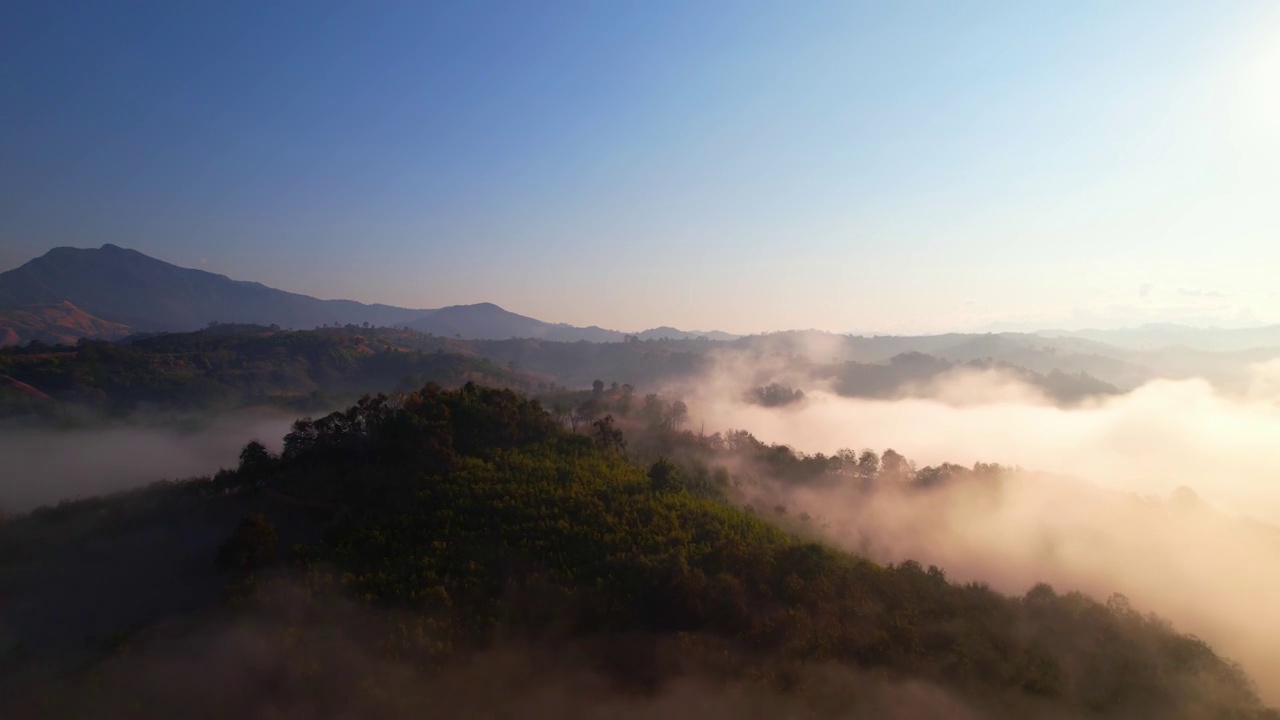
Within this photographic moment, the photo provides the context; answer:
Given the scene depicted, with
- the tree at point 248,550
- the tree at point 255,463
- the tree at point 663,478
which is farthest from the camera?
the tree at point 255,463

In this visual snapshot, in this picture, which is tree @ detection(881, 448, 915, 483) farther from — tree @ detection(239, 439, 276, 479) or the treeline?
the treeline

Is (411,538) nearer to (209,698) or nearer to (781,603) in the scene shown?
(209,698)

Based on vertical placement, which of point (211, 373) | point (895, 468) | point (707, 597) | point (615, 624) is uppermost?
point (211, 373)

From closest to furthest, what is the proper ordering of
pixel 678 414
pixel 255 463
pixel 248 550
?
pixel 248 550, pixel 255 463, pixel 678 414

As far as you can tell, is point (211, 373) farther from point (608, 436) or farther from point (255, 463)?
point (608, 436)

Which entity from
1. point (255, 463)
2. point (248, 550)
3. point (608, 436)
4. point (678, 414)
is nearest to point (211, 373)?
point (678, 414)

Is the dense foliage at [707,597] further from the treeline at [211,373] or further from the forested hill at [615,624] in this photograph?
Answer: the treeline at [211,373]

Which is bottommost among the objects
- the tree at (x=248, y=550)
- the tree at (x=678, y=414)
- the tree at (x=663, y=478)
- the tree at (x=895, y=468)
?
the tree at (x=895, y=468)

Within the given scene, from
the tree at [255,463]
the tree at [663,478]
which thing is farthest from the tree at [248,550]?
the tree at [663,478]

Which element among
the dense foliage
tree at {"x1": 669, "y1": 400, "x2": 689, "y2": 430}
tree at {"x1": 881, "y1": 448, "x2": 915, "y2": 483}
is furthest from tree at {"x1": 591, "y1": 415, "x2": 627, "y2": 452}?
tree at {"x1": 669, "y1": 400, "x2": 689, "y2": 430}
